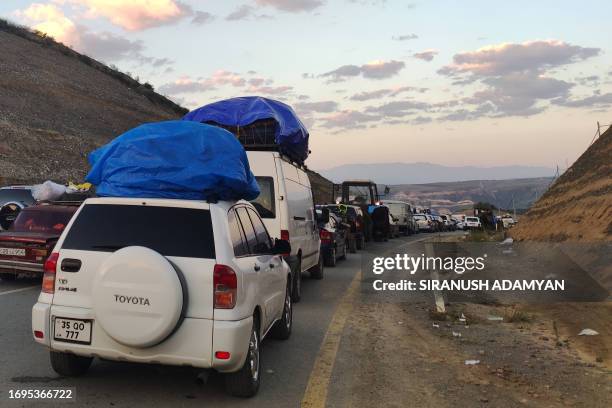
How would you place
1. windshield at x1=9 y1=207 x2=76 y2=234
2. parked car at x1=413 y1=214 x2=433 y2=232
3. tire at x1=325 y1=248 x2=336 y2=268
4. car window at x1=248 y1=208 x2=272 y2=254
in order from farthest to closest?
parked car at x1=413 y1=214 x2=433 y2=232
tire at x1=325 y1=248 x2=336 y2=268
windshield at x1=9 y1=207 x2=76 y2=234
car window at x1=248 y1=208 x2=272 y2=254

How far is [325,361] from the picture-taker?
22.9 ft

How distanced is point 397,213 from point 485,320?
3281 cm

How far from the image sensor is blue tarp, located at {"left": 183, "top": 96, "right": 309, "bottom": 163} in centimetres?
1203

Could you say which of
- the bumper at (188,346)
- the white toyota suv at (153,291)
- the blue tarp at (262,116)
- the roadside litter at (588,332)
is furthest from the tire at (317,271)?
the bumper at (188,346)

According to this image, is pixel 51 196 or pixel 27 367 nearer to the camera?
pixel 27 367

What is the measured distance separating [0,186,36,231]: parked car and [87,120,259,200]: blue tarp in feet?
41.6

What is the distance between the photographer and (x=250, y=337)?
5.39 m

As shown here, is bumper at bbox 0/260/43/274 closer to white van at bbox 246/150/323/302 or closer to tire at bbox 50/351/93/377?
white van at bbox 246/150/323/302

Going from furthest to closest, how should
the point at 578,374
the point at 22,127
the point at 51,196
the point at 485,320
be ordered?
the point at 22,127 → the point at 51,196 → the point at 485,320 → the point at 578,374

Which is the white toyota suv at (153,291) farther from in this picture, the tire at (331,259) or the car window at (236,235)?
the tire at (331,259)

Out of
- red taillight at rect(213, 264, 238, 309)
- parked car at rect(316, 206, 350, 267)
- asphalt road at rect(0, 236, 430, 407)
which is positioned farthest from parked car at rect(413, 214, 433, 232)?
red taillight at rect(213, 264, 238, 309)

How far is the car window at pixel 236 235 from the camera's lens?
5539mm

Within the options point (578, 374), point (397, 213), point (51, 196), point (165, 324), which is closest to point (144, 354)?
point (165, 324)

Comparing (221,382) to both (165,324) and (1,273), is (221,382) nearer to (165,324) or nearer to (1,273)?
(165,324)
